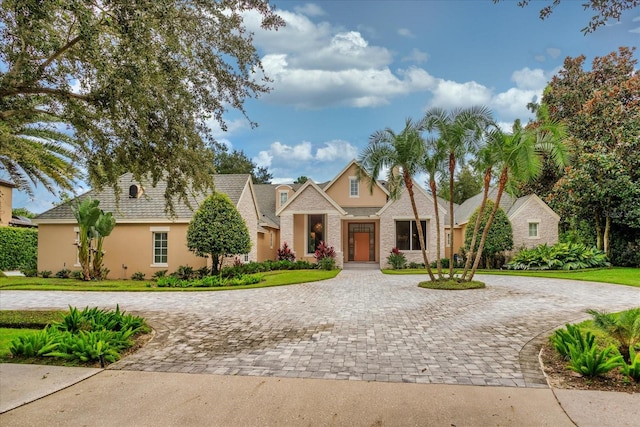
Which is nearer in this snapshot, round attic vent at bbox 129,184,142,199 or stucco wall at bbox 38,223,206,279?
stucco wall at bbox 38,223,206,279

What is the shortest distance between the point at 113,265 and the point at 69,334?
14.5m

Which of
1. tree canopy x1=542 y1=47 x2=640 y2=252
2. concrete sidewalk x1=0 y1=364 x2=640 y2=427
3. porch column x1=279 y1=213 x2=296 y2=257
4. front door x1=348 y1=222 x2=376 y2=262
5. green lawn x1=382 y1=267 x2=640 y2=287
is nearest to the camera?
concrete sidewalk x1=0 y1=364 x2=640 y2=427

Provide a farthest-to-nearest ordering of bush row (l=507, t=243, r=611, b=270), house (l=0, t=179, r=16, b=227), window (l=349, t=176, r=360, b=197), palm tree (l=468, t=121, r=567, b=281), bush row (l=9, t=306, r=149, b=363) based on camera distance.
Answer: house (l=0, t=179, r=16, b=227), window (l=349, t=176, r=360, b=197), bush row (l=507, t=243, r=611, b=270), palm tree (l=468, t=121, r=567, b=281), bush row (l=9, t=306, r=149, b=363)

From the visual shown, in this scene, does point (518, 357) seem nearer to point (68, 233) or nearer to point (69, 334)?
point (69, 334)

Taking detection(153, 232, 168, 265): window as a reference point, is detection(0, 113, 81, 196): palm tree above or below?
above

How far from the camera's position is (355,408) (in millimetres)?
4184

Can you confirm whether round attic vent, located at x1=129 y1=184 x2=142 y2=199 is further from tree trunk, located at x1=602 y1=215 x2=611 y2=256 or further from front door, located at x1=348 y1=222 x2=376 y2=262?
tree trunk, located at x1=602 y1=215 x2=611 y2=256

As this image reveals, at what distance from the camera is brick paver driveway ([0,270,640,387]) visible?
5500 mm

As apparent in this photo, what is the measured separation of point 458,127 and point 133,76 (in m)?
11.1

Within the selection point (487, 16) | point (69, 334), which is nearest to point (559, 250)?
point (487, 16)

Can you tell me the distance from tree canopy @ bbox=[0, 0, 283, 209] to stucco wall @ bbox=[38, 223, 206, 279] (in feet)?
36.3

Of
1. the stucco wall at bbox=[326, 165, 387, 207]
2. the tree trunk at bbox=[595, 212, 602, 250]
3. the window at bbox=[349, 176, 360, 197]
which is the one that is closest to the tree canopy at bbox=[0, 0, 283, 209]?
the stucco wall at bbox=[326, 165, 387, 207]

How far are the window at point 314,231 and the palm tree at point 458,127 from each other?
12.2 meters

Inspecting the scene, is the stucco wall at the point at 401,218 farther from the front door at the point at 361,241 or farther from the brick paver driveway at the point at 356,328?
the brick paver driveway at the point at 356,328
